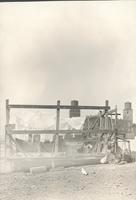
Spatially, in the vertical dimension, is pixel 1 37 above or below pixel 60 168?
above

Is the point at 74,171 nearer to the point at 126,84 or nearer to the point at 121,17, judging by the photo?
the point at 126,84

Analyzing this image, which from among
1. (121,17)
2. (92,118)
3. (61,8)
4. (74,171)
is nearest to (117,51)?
(121,17)

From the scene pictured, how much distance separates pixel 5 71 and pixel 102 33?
2.76 meters

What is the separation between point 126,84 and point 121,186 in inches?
121

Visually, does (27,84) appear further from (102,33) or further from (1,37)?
(102,33)

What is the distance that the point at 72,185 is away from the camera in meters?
10.6

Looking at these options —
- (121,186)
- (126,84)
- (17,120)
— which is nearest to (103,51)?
(126,84)

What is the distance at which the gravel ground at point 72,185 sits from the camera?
30.9ft

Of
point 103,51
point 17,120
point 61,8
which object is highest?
point 61,8

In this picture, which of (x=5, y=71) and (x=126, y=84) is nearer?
Answer: (x=5, y=71)

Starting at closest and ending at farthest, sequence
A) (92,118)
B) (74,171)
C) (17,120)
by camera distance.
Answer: (74,171), (17,120), (92,118)

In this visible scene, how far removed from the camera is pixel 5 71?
10.4 meters

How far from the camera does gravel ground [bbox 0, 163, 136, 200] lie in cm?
943

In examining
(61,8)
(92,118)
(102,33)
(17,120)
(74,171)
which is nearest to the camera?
(61,8)
